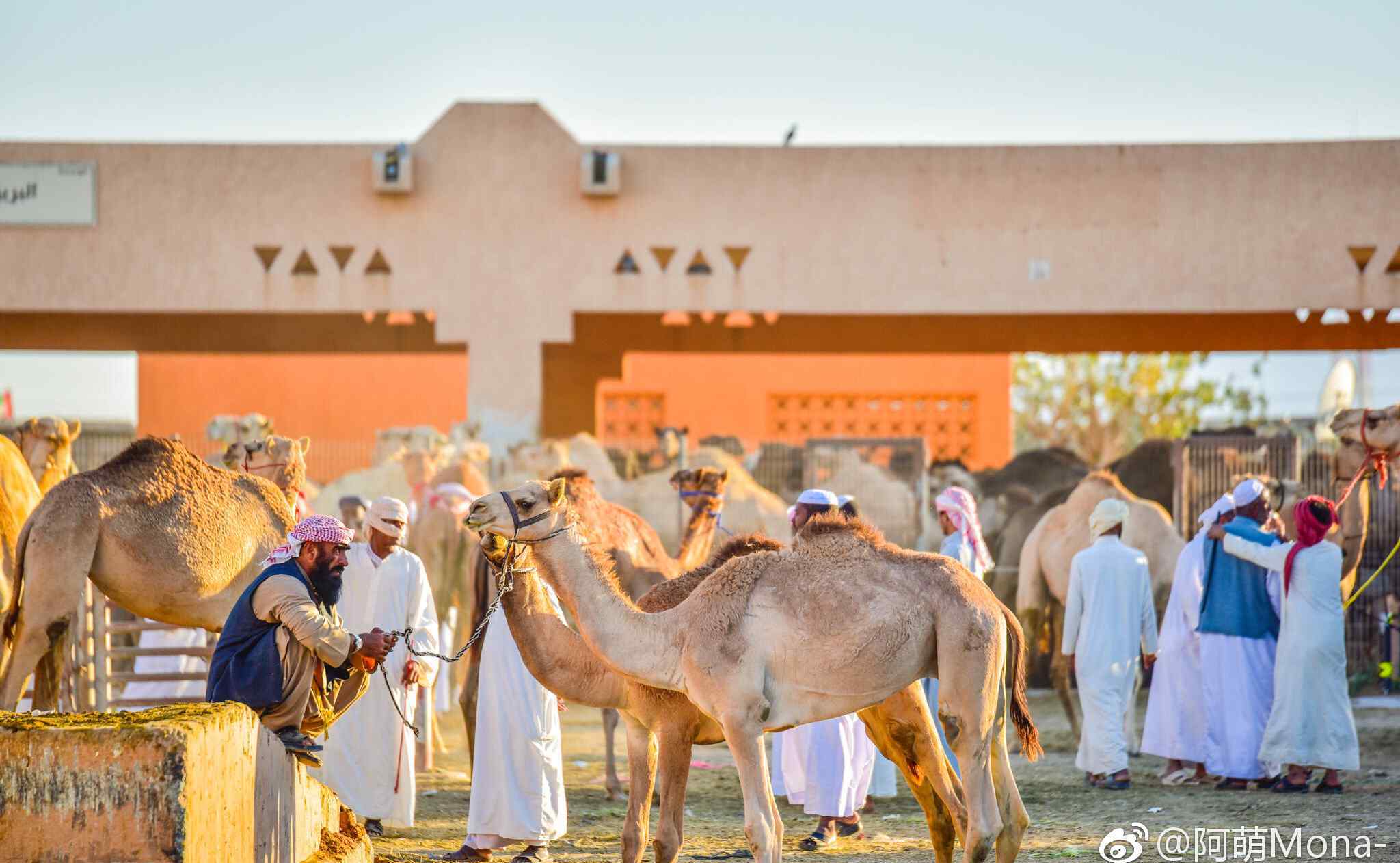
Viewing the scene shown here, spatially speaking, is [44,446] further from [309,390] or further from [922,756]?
[309,390]

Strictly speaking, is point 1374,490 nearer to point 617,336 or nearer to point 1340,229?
point 1340,229

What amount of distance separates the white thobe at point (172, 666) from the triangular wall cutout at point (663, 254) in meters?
12.4

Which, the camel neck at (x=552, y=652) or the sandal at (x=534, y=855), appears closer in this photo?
the camel neck at (x=552, y=652)

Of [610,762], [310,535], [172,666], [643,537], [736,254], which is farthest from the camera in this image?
[736,254]

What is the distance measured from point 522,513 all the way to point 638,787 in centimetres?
135

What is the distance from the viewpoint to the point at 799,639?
6590mm

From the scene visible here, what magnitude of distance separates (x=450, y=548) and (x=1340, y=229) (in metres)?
15.7

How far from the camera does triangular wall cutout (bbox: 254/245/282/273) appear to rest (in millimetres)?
24500

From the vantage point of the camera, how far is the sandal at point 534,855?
26.3 ft

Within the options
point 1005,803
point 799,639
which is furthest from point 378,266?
point 1005,803

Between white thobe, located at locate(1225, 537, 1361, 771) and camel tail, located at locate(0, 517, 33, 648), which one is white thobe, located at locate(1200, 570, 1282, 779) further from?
camel tail, located at locate(0, 517, 33, 648)

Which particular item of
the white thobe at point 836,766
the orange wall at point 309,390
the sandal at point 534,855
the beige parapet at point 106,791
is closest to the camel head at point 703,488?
the white thobe at point 836,766

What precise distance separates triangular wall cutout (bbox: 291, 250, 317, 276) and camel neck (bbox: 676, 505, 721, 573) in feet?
52.1

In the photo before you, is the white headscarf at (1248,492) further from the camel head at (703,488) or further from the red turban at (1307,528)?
the camel head at (703,488)
